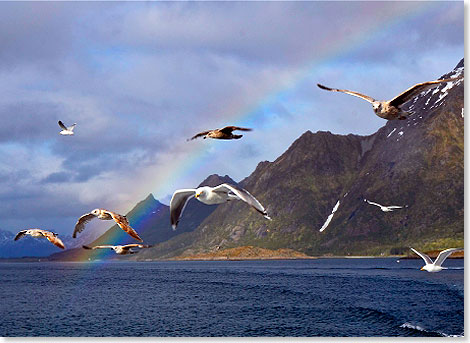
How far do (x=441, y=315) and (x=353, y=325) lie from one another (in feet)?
28.5

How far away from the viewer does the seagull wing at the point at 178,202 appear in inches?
581

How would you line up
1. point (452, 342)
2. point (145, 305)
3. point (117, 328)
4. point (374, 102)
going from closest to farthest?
point (374, 102) < point (452, 342) < point (117, 328) < point (145, 305)

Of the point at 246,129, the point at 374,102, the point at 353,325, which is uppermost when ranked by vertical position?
the point at 374,102

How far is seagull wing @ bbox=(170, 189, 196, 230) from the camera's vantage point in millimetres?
14750

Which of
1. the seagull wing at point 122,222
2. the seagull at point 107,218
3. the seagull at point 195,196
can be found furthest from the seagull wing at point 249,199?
the seagull wing at point 122,222

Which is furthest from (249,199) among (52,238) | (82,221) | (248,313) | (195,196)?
(248,313)

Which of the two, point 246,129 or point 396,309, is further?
point 396,309

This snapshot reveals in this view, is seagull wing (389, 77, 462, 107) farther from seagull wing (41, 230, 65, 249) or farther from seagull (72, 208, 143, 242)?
seagull wing (41, 230, 65, 249)

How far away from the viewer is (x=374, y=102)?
1697cm

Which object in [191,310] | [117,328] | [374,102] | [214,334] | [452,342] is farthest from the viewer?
[191,310]

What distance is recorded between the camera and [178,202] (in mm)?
15086

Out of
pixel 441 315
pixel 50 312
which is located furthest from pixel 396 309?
pixel 50 312

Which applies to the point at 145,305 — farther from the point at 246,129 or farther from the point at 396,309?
the point at 246,129

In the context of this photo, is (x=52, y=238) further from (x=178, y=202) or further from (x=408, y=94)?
(x=408, y=94)
